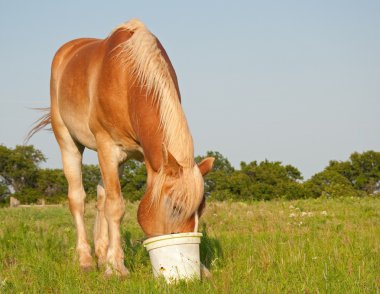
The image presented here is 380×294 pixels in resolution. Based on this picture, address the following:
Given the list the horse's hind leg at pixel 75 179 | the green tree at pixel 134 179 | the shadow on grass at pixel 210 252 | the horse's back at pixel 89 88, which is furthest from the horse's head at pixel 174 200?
the green tree at pixel 134 179

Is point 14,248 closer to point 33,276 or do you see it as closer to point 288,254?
point 33,276

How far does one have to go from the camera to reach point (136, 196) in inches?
1448

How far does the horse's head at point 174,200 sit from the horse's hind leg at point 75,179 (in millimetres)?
1956

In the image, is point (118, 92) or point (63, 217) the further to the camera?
point (63, 217)

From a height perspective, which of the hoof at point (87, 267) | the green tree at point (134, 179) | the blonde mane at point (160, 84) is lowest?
the hoof at point (87, 267)

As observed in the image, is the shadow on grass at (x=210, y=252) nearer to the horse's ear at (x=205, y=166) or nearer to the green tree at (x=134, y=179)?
the horse's ear at (x=205, y=166)

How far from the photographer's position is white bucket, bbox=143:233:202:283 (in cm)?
420

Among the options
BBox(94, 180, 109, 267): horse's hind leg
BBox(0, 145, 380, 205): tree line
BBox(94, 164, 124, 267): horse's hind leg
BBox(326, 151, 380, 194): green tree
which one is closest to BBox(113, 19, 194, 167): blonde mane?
BBox(94, 164, 124, 267): horse's hind leg

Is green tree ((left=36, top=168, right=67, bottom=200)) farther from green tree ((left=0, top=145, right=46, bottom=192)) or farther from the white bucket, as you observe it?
the white bucket

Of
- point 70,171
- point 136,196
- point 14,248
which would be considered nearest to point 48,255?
point 14,248

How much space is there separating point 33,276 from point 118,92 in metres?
1.85

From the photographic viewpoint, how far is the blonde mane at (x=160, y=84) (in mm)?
4512

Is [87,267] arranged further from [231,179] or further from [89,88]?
[231,179]

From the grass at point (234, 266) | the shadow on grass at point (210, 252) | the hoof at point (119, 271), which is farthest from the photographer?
the shadow on grass at point (210, 252)
